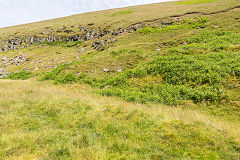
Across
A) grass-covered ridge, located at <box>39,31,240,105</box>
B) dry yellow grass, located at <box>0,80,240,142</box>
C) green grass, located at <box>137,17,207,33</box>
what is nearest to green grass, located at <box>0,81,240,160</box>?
dry yellow grass, located at <box>0,80,240,142</box>

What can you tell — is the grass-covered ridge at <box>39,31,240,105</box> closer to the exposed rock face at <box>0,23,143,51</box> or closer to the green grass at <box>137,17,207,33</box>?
the green grass at <box>137,17,207,33</box>

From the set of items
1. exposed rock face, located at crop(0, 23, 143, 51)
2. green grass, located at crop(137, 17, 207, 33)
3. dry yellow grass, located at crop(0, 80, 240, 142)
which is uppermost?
exposed rock face, located at crop(0, 23, 143, 51)

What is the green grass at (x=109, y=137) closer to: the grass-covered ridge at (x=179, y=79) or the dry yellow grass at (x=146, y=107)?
the dry yellow grass at (x=146, y=107)

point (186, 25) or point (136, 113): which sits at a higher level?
point (186, 25)

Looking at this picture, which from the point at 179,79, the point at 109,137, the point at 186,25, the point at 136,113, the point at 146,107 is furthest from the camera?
the point at 186,25

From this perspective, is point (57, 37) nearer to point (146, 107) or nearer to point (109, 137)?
point (146, 107)

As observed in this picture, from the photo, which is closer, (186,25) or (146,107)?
(146,107)

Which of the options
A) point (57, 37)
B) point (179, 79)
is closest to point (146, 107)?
point (179, 79)

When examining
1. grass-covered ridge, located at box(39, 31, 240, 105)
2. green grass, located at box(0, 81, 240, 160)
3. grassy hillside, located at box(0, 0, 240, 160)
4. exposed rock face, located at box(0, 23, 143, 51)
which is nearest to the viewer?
green grass, located at box(0, 81, 240, 160)

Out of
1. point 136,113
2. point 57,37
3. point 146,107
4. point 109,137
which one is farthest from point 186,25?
point 57,37

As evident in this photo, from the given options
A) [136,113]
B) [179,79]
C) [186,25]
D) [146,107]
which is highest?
[186,25]

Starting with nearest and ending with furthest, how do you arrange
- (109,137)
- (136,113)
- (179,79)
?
(109,137)
(136,113)
(179,79)

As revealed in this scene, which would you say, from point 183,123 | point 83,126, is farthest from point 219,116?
point 83,126

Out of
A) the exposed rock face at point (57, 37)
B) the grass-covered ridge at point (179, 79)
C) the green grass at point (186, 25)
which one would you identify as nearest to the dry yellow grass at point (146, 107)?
the grass-covered ridge at point (179, 79)
